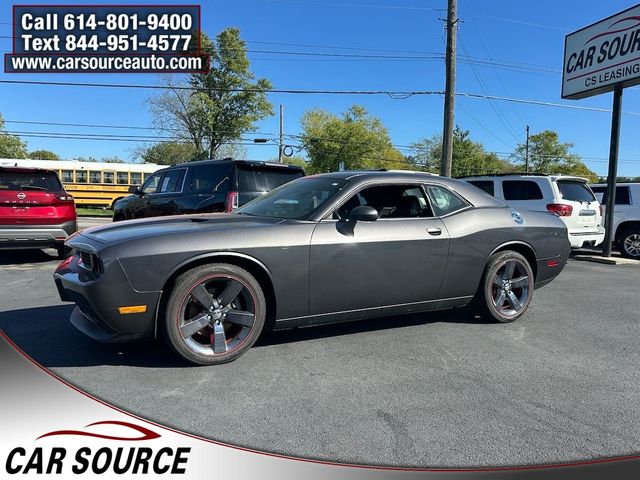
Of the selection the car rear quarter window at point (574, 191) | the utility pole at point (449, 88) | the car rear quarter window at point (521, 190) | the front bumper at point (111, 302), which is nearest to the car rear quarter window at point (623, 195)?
the car rear quarter window at point (574, 191)

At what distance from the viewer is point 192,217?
437 cm

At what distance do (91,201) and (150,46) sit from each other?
47.8 feet

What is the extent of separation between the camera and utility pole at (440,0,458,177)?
15891 millimetres

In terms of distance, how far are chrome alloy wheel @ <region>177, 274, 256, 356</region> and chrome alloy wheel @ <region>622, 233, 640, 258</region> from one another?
10.9m

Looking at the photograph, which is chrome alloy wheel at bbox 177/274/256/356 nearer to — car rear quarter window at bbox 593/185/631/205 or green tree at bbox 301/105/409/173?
car rear quarter window at bbox 593/185/631/205

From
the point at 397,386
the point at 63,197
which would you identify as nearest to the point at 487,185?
the point at 397,386

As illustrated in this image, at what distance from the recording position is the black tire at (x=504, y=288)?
4902mm

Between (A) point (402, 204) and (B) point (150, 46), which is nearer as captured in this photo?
(A) point (402, 204)

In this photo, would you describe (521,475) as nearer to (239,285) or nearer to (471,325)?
(239,285)

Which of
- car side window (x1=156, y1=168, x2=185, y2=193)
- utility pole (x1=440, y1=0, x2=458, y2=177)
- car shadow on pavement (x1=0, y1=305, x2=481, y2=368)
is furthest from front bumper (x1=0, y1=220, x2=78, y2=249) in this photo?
utility pole (x1=440, y1=0, x2=458, y2=177)

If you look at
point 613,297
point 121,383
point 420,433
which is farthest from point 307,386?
point 613,297

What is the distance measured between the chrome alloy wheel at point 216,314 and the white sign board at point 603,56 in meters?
11.2

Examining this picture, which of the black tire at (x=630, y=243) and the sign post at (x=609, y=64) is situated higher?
the sign post at (x=609, y=64)

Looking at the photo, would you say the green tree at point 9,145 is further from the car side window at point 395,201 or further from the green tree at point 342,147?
the car side window at point 395,201
